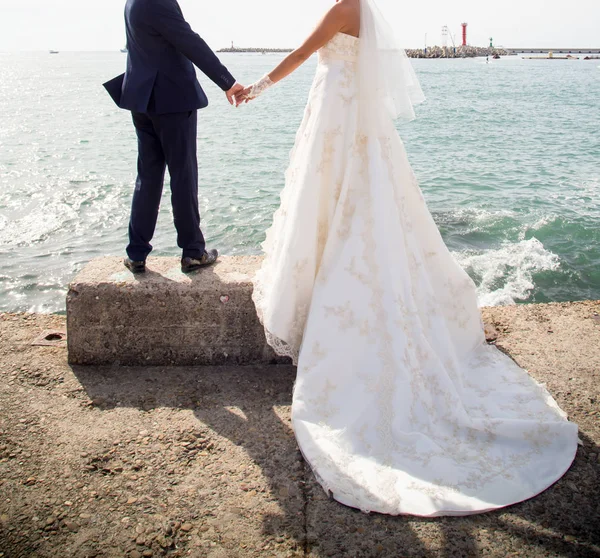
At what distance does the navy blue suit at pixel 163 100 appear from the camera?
3564 mm

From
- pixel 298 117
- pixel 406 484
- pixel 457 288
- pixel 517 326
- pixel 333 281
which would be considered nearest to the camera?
pixel 406 484

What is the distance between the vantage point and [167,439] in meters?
3.08

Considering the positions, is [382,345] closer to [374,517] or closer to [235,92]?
[374,517]

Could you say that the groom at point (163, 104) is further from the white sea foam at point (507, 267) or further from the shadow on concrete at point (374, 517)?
the white sea foam at point (507, 267)

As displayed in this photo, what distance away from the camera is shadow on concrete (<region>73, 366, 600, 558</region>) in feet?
7.89

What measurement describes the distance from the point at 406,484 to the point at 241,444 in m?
0.87

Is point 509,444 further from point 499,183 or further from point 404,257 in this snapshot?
point 499,183

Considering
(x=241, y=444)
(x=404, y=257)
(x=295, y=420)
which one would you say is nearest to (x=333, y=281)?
(x=404, y=257)

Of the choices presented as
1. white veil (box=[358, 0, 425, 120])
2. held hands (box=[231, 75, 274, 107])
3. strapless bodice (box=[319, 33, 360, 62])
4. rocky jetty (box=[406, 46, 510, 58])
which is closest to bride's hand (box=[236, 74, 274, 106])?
held hands (box=[231, 75, 274, 107])

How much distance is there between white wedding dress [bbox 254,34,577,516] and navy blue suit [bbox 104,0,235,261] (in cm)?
65

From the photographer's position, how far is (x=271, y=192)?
12625mm

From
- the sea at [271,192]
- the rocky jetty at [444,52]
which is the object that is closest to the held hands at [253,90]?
the sea at [271,192]

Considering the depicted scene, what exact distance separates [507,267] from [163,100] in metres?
6.02

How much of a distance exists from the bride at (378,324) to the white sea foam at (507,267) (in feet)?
12.3
